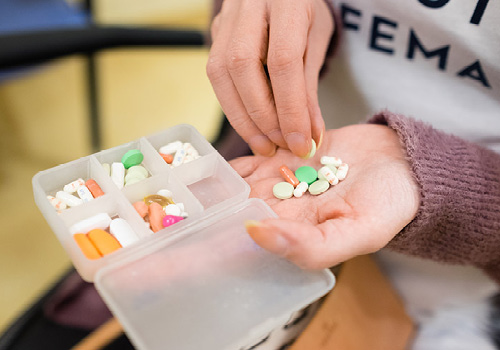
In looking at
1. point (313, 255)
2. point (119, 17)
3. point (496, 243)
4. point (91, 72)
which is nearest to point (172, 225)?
point (313, 255)

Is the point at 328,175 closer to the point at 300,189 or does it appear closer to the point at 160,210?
the point at 300,189

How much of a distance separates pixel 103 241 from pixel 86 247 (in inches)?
0.8

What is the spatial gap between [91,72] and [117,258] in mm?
1033

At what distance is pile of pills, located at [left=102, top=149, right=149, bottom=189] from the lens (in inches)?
24.5

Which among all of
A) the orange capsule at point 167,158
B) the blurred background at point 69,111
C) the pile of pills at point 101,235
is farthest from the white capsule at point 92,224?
the blurred background at point 69,111

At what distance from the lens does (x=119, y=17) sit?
2.27m

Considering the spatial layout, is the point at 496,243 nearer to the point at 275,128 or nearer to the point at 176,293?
the point at 275,128

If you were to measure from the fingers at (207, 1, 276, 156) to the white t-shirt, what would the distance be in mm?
208

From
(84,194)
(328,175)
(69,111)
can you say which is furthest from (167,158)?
(69,111)

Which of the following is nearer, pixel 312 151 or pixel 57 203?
pixel 57 203

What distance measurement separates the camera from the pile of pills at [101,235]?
53cm

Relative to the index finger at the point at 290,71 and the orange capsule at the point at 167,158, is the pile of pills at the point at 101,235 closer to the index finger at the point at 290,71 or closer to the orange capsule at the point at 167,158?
the orange capsule at the point at 167,158

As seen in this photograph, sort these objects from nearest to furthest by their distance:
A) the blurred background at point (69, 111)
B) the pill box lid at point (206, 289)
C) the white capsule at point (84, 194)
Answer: the pill box lid at point (206, 289) → the white capsule at point (84, 194) → the blurred background at point (69, 111)

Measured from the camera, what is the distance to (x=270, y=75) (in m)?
0.63
